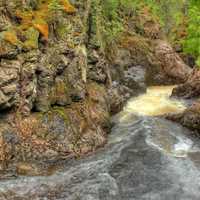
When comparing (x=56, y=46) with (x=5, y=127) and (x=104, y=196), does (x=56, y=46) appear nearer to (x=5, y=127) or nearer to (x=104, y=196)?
(x=5, y=127)

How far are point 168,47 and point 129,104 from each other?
655 inches

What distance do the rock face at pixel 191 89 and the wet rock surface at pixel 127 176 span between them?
40.8 ft

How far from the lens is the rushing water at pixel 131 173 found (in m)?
17.1

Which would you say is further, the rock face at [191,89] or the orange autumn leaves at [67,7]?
the rock face at [191,89]

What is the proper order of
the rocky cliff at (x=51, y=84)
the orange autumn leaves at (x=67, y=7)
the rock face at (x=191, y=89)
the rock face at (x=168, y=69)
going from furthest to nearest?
the rock face at (x=168, y=69)
the rock face at (x=191, y=89)
the orange autumn leaves at (x=67, y=7)
the rocky cliff at (x=51, y=84)

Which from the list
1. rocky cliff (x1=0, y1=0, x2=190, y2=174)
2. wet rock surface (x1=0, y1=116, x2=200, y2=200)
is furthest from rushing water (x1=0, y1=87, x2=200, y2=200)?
rocky cliff (x1=0, y1=0, x2=190, y2=174)

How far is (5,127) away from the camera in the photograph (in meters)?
20.1

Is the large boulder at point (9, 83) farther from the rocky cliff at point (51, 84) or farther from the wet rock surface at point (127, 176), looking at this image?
the wet rock surface at point (127, 176)

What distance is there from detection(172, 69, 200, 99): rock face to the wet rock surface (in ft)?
40.8

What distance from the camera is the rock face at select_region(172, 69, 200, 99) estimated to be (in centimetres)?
3659

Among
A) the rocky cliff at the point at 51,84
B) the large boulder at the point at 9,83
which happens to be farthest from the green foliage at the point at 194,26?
the large boulder at the point at 9,83

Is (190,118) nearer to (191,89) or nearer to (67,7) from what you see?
(191,89)

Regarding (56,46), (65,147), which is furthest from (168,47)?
(65,147)

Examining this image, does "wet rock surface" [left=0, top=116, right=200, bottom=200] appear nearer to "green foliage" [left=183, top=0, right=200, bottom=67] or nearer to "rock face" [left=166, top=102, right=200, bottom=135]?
"rock face" [left=166, top=102, right=200, bottom=135]
